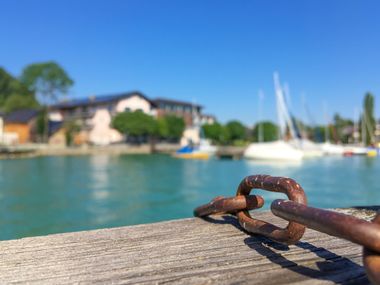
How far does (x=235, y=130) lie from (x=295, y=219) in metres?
78.1

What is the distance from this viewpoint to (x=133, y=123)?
2510 inches

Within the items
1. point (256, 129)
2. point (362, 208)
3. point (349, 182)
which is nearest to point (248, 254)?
point (362, 208)

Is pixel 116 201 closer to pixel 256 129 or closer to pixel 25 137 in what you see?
pixel 25 137

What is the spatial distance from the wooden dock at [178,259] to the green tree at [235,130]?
76.3m

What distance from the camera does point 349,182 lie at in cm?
2197

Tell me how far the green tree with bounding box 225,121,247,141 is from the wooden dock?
7632 cm

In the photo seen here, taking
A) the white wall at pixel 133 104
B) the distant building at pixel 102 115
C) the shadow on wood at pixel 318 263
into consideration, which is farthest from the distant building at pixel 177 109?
the shadow on wood at pixel 318 263

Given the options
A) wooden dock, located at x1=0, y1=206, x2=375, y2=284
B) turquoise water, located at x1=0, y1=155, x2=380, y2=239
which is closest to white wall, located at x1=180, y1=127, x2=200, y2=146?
turquoise water, located at x1=0, y1=155, x2=380, y2=239

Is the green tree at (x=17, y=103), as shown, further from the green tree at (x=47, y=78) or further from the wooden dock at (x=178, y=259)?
the wooden dock at (x=178, y=259)

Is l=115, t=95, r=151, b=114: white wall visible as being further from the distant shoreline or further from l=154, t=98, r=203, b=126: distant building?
the distant shoreline

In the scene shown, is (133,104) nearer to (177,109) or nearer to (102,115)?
(102,115)

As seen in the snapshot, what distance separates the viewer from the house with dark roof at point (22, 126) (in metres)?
67.1

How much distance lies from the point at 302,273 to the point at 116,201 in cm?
1371

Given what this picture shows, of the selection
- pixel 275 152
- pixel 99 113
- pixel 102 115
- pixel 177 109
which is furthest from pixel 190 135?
pixel 275 152
